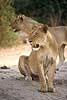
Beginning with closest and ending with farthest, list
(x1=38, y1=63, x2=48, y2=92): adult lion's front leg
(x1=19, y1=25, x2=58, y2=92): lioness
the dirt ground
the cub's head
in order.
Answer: the cub's head → the dirt ground → (x1=19, y1=25, x2=58, y2=92): lioness → (x1=38, y1=63, x2=48, y2=92): adult lion's front leg

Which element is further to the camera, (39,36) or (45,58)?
(45,58)

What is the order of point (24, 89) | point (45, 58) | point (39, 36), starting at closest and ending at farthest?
point (39, 36), point (45, 58), point (24, 89)

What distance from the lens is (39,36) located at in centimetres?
646

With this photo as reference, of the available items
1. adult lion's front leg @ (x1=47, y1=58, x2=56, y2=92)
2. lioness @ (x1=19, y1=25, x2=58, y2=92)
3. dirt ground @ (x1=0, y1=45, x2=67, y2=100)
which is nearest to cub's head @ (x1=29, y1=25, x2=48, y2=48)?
lioness @ (x1=19, y1=25, x2=58, y2=92)

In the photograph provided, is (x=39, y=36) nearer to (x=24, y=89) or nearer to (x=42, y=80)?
(x=42, y=80)

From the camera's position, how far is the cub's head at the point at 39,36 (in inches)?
250

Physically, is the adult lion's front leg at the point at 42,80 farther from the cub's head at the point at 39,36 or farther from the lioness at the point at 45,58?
the cub's head at the point at 39,36

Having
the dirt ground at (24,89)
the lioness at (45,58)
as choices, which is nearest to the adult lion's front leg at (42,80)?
the lioness at (45,58)

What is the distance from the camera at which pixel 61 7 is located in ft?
73.7

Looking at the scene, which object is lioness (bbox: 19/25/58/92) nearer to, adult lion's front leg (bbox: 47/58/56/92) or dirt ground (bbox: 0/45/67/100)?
adult lion's front leg (bbox: 47/58/56/92)

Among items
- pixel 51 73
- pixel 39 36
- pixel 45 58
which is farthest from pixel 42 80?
pixel 39 36

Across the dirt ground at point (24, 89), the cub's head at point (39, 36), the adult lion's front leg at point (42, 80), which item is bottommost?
the dirt ground at point (24, 89)

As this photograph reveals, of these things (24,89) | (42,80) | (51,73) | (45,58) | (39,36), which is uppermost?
(39,36)

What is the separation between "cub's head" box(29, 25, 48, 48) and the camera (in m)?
6.34
